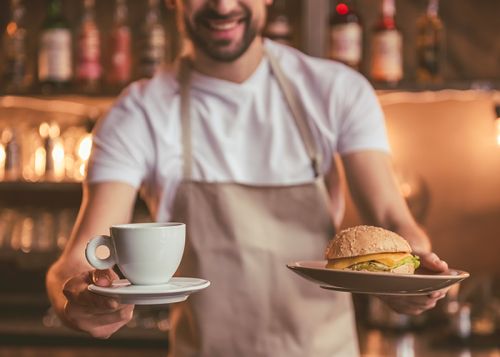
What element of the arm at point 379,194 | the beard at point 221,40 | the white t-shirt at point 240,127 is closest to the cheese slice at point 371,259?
the arm at point 379,194

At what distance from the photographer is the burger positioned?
1.29 meters

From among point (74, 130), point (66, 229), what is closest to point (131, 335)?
point (66, 229)

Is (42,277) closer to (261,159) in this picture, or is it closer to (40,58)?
(40,58)

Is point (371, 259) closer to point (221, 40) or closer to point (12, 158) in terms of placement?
point (221, 40)

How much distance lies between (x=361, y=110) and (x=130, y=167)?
472mm

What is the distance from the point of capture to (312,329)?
1.81 m

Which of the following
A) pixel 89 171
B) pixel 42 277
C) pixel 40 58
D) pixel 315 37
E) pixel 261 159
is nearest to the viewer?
pixel 89 171

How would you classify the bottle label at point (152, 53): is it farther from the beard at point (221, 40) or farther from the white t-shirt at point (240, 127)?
the beard at point (221, 40)

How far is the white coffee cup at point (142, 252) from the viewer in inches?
43.9

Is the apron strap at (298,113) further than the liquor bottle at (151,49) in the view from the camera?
No

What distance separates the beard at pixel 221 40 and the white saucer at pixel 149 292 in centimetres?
76

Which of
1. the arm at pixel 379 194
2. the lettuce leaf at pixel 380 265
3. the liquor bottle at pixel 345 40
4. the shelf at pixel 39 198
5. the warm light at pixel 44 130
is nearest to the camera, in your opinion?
the lettuce leaf at pixel 380 265

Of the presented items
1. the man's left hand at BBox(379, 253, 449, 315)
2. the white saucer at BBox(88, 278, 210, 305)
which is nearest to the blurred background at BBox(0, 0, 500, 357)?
the man's left hand at BBox(379, 253, 449, 315)

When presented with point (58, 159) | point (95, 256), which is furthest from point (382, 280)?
point (58, 159)
